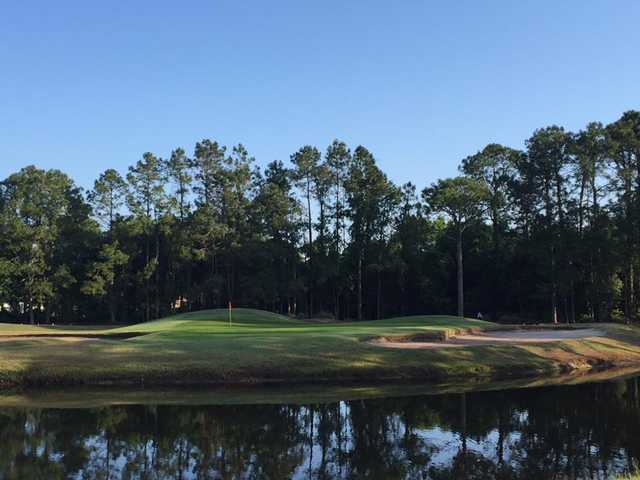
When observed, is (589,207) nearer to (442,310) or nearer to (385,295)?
(442,310)

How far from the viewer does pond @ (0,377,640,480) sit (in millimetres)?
10633

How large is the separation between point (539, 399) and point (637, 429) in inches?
155

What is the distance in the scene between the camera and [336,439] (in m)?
13.0

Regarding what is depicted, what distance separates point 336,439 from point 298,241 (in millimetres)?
55029

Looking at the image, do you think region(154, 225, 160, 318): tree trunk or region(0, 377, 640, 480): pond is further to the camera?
region(154, 225, 160, 318): tree trunk

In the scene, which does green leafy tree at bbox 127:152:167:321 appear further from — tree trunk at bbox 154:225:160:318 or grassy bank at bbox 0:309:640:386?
grassy bank at bbox 0:309:640:386

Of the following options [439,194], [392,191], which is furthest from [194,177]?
[439,194]

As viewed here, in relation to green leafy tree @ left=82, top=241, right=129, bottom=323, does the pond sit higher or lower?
lower

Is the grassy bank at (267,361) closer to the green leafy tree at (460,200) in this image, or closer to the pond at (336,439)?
the pond at (336,439)

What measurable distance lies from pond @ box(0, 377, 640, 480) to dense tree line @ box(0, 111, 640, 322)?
43816mm

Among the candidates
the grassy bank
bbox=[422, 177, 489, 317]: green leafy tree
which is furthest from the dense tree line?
the grassy bank

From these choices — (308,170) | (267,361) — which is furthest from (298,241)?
(267,361)

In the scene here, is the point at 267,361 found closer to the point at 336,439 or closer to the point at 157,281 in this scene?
the point at 336,439

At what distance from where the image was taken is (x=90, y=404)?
17.0 m
